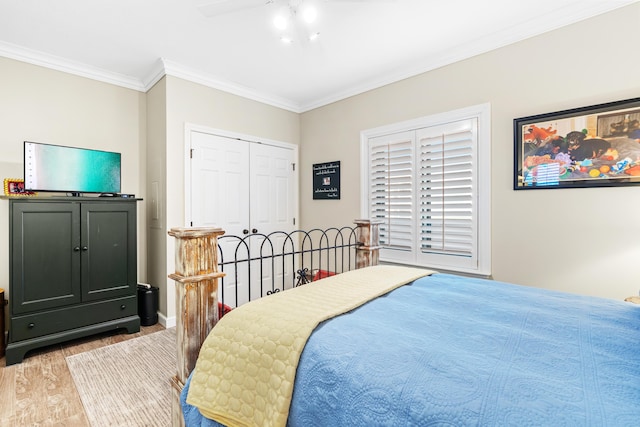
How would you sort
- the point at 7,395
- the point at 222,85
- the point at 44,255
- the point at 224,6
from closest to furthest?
the point at 224,6 → the point at 7,395 → the point at 44,255 → the point at 222,85

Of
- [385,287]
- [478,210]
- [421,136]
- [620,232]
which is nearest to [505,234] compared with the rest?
[478,210]

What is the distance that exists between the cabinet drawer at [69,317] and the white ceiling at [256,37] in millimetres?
2307

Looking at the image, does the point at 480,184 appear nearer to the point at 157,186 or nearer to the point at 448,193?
the point at 448,193

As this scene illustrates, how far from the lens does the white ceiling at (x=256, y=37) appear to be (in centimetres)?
225

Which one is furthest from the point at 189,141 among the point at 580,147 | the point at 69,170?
the point at 580,147

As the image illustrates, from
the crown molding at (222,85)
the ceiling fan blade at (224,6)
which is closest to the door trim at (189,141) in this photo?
the crown molding at (222,85)

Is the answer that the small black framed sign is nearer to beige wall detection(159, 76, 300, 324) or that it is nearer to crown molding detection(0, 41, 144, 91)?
beige wall detection(159, 76, 300, 324)

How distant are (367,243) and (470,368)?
1.50 m

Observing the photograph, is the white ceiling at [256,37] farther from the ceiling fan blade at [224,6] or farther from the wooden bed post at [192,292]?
the wooden bed post at [192,292]

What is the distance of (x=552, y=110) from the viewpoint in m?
2.38

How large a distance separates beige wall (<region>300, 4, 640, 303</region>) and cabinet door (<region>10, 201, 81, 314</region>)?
3.38m

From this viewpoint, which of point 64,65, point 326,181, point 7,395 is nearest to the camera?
point 7,395

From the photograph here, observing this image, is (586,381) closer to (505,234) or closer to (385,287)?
(385,287)

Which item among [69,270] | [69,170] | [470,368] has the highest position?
[69,170]
